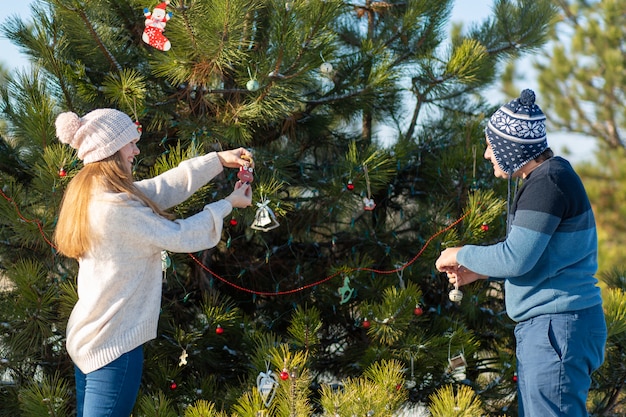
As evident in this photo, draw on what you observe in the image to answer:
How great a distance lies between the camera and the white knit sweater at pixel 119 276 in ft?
6.39

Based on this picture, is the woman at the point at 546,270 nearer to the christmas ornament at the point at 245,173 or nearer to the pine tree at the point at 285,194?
the pine tree at the point at 285,194

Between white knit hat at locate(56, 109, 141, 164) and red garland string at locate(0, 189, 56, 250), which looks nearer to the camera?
white knit hat at locate(56, 109, 141, 164)

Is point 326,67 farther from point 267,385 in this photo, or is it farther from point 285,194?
point 267,385

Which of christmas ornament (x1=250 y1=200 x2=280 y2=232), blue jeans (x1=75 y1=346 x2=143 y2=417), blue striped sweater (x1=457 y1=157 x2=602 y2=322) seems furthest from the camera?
christmas ornament (x1=250 y1=200 x2=280 y2=232)

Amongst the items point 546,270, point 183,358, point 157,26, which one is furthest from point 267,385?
point 157,26

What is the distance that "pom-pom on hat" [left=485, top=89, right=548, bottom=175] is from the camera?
195 cm

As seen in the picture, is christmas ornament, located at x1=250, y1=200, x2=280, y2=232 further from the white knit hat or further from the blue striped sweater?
the blue striped sweater

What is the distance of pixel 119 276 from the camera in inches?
77.1

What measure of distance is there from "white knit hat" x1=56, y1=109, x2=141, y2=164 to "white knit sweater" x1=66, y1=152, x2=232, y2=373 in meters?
0.14

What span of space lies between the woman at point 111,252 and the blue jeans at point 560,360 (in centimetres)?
86

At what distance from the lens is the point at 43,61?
8.52 feet

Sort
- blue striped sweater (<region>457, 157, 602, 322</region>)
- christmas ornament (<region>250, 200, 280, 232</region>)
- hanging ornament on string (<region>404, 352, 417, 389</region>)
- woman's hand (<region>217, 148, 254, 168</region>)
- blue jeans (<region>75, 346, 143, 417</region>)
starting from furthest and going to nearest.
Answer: hanging ornament on string (<region>404, 352, 417, 389</region>) < christmas ornament (<region>250, 200, 280, 232</region>) < woman's hand (<region>217, 148, 254, 168</region>) < blue jeans (<region>75, 346, 143, 417</region>) < blue striped sweater (<region>457, 157, 602, 322</region>)

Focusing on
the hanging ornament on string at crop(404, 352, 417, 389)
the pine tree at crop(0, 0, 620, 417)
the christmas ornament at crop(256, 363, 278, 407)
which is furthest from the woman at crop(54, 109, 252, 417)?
the hanging ornament on string at crop(404, 352, 417, 389)

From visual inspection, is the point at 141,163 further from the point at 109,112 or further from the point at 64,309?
the point at 109,112
